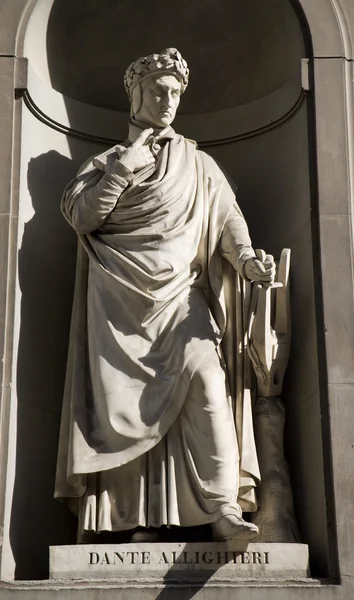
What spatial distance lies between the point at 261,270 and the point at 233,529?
162 centimetres

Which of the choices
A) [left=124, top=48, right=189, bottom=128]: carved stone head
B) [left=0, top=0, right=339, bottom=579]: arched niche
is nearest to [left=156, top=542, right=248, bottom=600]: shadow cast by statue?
[left=0, top=0, right=339, bottom=579]: arched niche

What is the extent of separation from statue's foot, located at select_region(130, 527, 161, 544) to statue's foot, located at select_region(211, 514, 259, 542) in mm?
393

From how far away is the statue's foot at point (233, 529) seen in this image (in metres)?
8.98

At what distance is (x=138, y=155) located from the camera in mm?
10094

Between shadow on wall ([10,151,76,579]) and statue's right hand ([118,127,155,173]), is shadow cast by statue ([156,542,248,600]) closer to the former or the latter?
shadow on wall ([10,151,76,579])

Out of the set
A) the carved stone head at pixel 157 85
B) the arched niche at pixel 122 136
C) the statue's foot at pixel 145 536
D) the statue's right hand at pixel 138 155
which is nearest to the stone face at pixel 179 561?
the statue's foot at pixel 145 536

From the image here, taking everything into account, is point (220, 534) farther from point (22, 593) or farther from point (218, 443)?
point (22, 593)

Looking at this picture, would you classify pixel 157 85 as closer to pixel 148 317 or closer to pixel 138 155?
pixel 138 155

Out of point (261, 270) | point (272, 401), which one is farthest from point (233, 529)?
point (261, 270)

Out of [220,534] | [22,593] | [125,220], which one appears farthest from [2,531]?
[125,220]

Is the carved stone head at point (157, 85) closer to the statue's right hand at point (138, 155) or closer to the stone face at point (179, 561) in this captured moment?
the statue's right hand at point (138, 155)

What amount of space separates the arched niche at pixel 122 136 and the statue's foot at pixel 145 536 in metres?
0.75

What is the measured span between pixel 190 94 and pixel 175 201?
69.7 inches

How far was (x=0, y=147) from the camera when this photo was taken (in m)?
10.3
